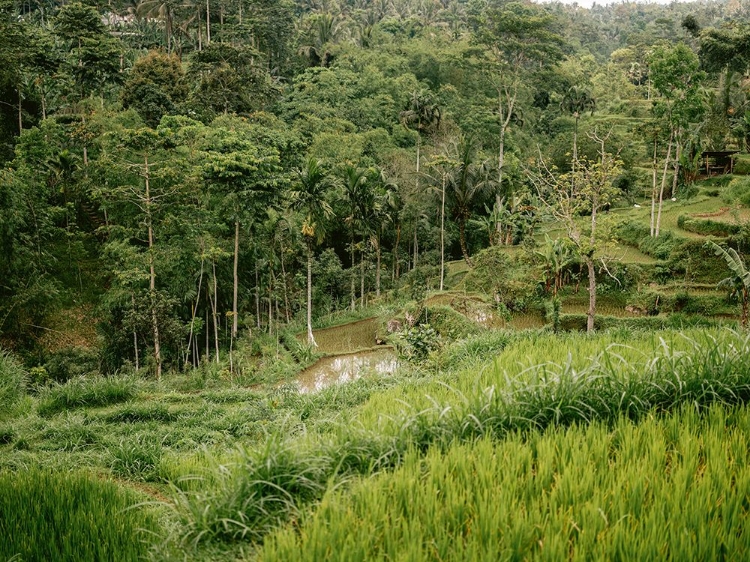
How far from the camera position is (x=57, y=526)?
3252 mm

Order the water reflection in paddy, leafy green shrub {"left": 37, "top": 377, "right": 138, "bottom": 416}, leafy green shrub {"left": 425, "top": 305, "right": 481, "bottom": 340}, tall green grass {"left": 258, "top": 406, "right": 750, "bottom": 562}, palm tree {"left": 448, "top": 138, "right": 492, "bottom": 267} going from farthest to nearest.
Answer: palm tree {"left": 448, "top": 138, "right": 492, "bottom": 267} → leafy green shrub {"left": 425, "top": 305, "right": 481, "bottom": 340} → the water reflection in paddy → leafy green shrub {"left": 37, "top": 377, "right": 138, "bottom": 416} → tall green grass {"left": 258, "top": 406, "right": 750, "bottom": 562}

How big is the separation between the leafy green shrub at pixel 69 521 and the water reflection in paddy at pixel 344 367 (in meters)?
9.54

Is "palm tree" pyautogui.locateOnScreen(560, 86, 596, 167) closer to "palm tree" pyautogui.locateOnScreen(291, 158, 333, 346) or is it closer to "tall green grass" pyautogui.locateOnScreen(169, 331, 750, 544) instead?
"palm tree" pyautogui.locateOnScreen(291, 158, 333, 346)

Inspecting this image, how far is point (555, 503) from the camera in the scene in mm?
2330

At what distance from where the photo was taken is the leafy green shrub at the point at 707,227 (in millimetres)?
19156

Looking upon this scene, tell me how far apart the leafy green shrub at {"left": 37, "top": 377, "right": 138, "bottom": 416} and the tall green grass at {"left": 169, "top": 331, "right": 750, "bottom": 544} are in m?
6.61

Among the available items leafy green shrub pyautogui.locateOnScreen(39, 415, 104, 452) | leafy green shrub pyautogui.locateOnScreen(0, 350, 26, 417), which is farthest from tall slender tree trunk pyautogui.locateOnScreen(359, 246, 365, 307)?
leafy green shrub pyautogui.locateOnScreen(39, 415, 104, 452)

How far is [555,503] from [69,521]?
2679 mm

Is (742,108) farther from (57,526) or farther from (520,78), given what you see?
(57,526)

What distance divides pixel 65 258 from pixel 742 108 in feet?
118

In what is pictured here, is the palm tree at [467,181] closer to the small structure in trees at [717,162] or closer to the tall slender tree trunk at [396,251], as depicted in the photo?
the tall slender tree trunk at [396,251]

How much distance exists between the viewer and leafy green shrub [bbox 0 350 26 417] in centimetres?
850

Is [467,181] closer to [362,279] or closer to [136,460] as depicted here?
[362,279]

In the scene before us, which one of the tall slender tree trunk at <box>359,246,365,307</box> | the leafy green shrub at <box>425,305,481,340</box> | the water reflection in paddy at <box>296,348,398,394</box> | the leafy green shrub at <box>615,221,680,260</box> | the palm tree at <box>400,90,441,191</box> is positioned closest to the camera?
the water reflection in paddy at <box>296,348,398,394</box>
